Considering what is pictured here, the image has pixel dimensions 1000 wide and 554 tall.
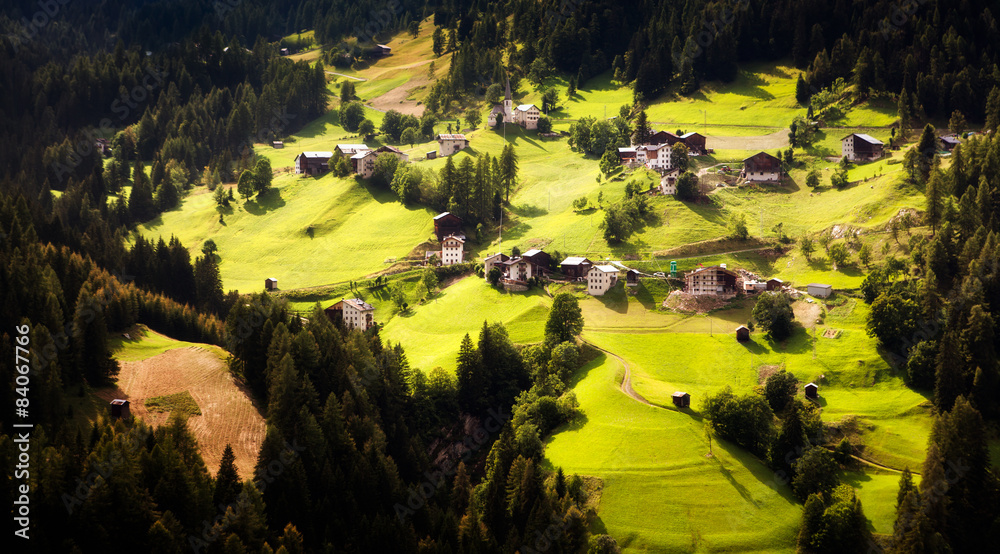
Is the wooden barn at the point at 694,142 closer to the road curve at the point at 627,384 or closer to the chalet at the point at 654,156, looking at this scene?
the chalet at the point at 654,156

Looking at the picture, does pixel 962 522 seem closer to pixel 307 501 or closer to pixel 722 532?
pixel 722 532

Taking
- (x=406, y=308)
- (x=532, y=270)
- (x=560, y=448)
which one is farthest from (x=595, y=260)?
(x=560, y=448)

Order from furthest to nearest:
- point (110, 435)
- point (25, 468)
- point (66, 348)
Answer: point (66, 348), point (110, 435), point (25, 468)

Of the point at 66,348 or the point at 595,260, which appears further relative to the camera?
the point at 595,260

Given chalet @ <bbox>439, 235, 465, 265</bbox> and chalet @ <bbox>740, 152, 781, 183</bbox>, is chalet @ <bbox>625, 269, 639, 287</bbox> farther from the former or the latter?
chalet @ <bbox>740, 152, 781, 183</bbox>

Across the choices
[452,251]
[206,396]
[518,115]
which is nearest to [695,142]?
[518,115]

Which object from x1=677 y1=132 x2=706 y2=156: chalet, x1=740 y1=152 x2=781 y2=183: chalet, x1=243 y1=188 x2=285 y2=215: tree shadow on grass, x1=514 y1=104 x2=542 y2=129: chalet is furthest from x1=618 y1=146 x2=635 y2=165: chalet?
x1=243 y1=188 x2=285 y2=215: tree shadow on grass
